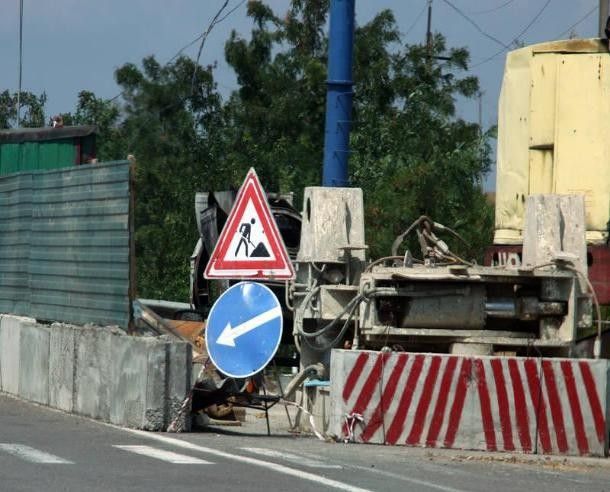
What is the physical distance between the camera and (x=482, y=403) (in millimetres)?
12547

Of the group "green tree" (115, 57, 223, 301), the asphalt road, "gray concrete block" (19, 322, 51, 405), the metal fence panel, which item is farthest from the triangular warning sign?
"green tree" (115, 57, 223, 301)

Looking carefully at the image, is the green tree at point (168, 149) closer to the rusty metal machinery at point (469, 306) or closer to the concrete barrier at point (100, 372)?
the concrete barrier at point (100, 372)

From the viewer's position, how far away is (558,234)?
1335 cm

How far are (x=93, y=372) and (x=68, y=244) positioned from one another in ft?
6.91

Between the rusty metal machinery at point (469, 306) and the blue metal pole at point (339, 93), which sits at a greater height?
the blue metal pole at point (339, 93)

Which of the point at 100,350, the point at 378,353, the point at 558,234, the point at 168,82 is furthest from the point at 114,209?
the point at 168,82

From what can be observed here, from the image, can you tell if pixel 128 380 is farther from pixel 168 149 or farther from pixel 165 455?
pixel 168 149

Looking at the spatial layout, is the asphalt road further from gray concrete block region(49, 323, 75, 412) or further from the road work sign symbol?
gray concrete block region(49, 323, 75, 412)

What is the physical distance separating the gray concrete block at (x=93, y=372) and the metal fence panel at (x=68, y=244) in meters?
0.24

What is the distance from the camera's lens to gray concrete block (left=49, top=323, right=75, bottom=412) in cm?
1452

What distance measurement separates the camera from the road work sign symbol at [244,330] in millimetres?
12664

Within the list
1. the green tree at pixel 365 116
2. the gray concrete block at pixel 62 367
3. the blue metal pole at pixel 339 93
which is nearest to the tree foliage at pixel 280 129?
the green tree at pixel 365 116

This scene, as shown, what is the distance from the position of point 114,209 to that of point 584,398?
464cm

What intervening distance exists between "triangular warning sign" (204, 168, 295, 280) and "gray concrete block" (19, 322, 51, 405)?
9.60 ft
